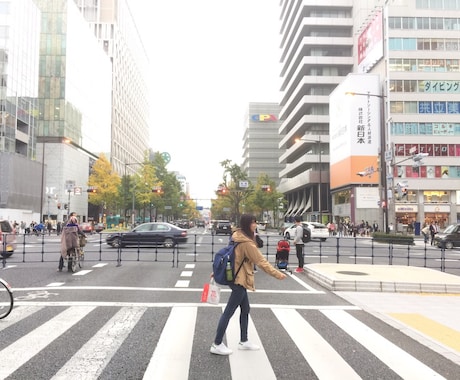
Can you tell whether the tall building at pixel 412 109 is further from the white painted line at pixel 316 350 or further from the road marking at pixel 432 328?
the white painted line at pixel 316 350

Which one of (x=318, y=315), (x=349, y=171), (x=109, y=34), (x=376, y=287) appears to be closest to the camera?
(x=318, y=315)

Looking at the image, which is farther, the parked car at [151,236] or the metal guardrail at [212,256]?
the parked car at [151,236]

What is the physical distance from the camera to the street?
4.29 metres

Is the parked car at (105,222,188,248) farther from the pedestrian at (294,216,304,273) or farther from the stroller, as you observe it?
the stroller

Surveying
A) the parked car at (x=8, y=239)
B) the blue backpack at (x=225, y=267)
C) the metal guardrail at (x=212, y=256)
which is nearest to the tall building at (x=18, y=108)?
the parked car at (x=8, y=239)

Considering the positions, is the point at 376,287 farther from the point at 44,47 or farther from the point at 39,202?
the point at 44,47

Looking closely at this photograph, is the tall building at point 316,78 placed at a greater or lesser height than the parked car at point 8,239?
greater

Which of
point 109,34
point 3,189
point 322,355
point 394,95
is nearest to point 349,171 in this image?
point 394,95

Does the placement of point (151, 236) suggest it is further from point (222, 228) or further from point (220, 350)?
point (222, 228)

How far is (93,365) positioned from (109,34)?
325ft

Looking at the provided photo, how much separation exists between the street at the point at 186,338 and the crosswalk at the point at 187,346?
1 centimetres

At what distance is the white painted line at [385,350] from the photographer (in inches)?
170

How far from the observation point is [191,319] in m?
6.61

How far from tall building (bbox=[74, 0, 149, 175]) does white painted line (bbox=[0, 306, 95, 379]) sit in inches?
2724
